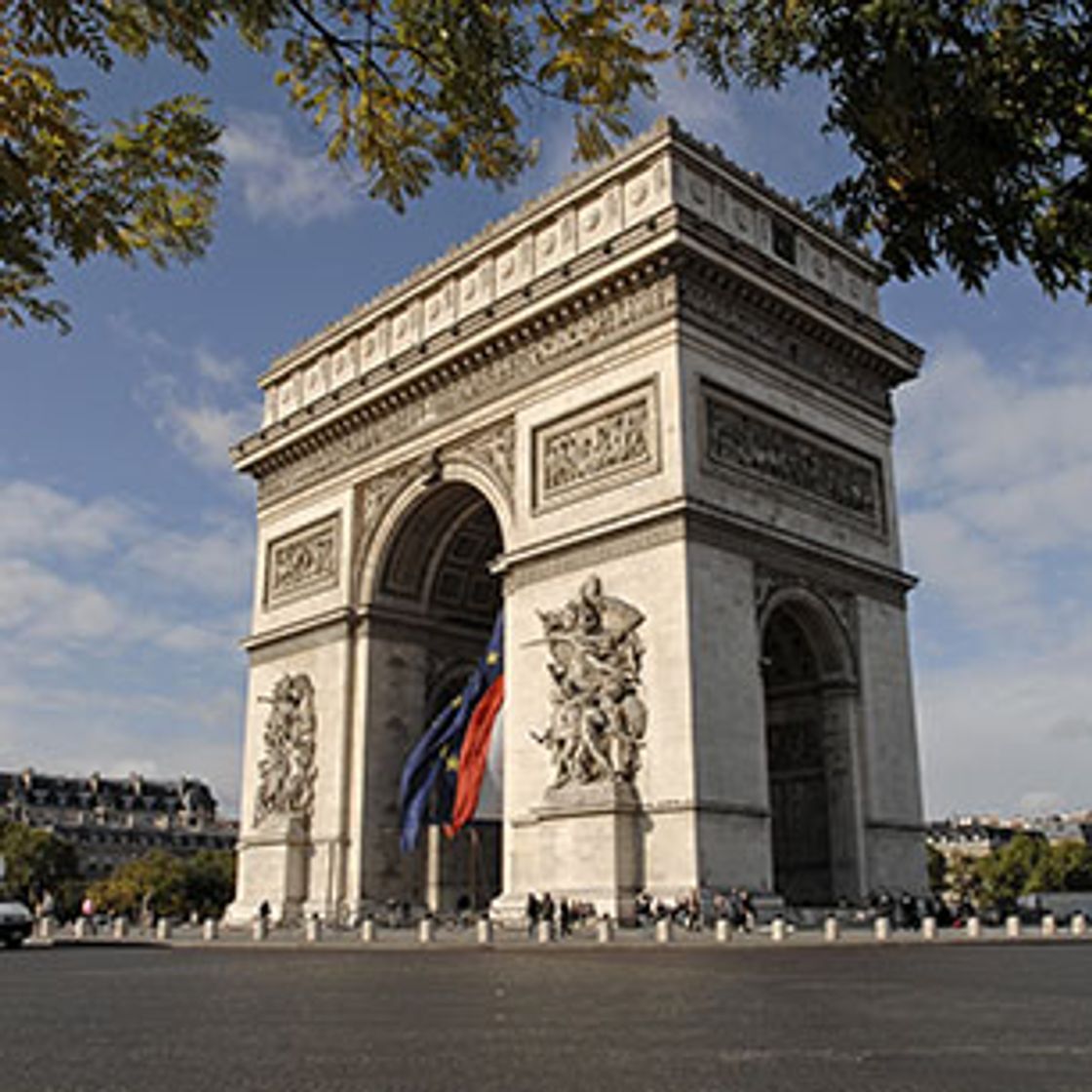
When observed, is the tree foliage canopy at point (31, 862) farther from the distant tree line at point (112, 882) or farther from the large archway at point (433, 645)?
the large archway at point (433, 645)

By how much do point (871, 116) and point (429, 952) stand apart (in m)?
15.5

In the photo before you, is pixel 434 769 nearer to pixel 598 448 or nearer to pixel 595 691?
pixel 595 691

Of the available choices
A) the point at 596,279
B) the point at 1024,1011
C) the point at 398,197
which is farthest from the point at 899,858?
the point at 398,197

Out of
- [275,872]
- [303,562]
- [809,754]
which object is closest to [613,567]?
[809,754]

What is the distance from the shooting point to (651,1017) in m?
7.46

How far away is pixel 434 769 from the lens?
2675 cm

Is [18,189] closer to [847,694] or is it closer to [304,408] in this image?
[847,694]

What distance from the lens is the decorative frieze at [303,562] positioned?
29.5 m

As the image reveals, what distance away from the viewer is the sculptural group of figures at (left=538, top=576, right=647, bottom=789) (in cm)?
2122

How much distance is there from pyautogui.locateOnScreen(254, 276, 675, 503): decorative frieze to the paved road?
42.5 feet

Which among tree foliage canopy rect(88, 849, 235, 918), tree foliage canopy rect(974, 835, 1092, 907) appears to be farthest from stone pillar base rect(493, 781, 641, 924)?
tree foliage canopy rect(974, 835, 1092, 907)

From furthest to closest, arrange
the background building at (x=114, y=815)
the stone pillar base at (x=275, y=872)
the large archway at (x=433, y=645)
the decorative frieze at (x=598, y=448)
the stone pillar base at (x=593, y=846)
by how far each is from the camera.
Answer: the background building at (x=114, y=815) → the large archway at (x=433, y=645) → the stone pillar base at (x=275, y=872) → the decorative frieze at (x=598, y=448) → the stone pillar base at (x=593, y=846)

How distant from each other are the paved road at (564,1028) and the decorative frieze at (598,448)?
426 inches

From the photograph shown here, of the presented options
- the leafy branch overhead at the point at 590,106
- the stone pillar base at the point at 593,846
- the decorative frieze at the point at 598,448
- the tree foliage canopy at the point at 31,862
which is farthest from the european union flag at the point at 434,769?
the tree foliage canopy at the point at 31,862
